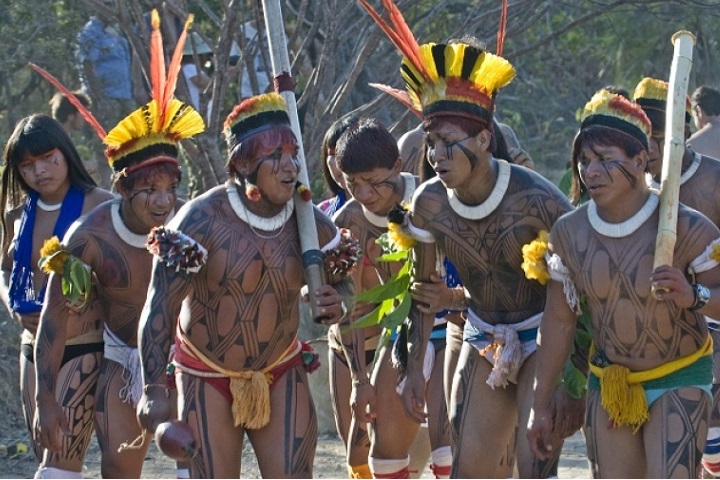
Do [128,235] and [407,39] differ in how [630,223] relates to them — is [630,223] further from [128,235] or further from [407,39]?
[128,235]

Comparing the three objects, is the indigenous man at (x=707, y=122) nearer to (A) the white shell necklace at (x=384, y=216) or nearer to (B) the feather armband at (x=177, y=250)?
(A) the white shell necklace at (x=384, y=216)

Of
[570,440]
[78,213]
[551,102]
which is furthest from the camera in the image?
[551,102]

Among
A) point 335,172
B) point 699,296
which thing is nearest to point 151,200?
point 335,172

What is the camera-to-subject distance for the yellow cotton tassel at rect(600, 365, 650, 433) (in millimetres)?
5809

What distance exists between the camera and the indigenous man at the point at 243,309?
610 centimetres

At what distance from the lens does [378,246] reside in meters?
7.69

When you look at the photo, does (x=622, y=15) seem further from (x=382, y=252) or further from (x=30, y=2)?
(x=382, y=252)

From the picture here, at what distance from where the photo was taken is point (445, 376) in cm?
706

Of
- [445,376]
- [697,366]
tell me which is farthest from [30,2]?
[697,366]

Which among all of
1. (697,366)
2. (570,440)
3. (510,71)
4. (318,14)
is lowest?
(570,440)

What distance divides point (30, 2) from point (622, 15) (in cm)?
684

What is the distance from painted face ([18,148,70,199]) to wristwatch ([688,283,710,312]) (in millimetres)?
3404

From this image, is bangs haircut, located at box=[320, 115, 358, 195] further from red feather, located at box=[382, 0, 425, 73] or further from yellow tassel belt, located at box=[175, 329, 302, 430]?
yellow tassel belt, located at box=[175, 329, 302, 430]

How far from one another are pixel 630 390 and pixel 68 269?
2.58 metres
